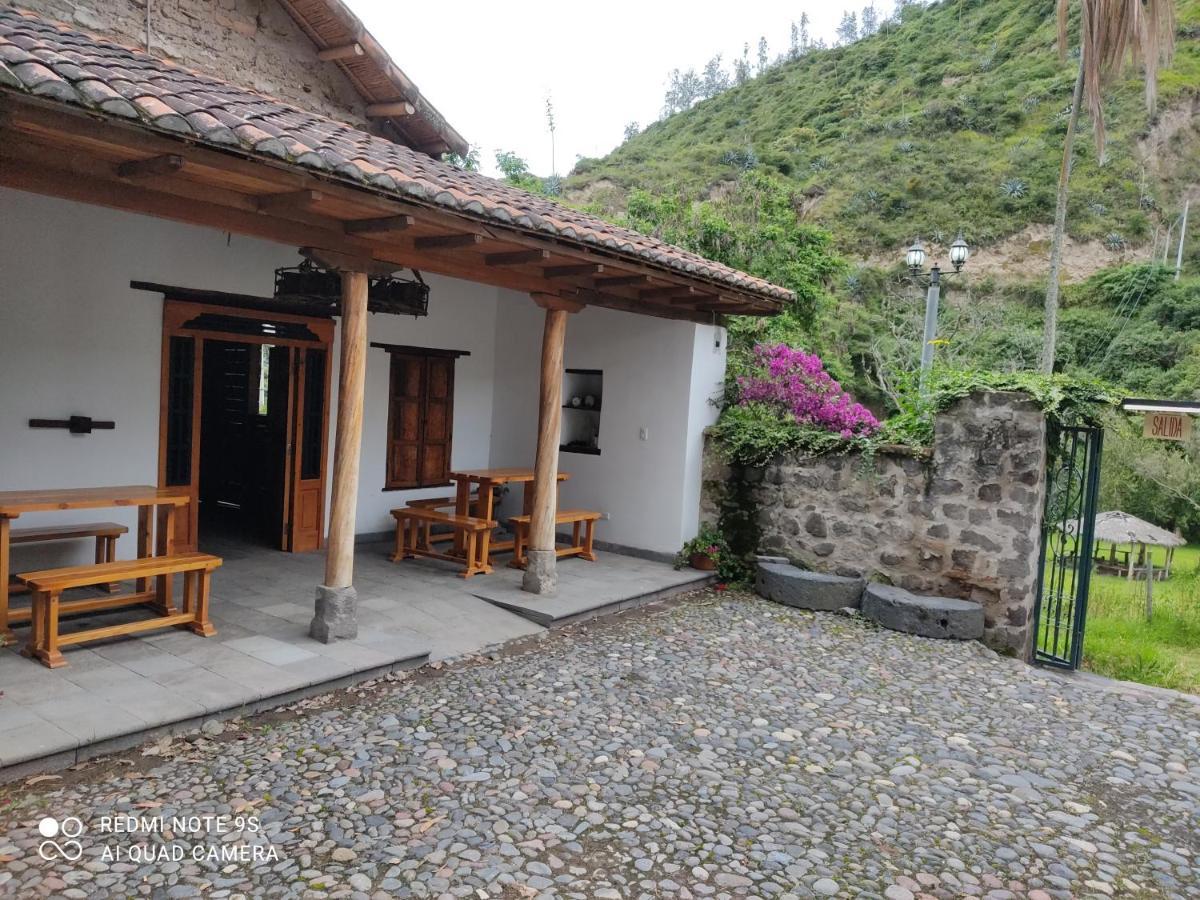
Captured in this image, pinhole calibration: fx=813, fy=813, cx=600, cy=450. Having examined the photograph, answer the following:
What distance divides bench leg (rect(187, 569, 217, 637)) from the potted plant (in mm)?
4342

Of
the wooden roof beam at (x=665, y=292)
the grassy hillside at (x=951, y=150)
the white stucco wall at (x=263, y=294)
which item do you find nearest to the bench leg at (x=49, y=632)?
the white stucco wall at (x=263, y=294)

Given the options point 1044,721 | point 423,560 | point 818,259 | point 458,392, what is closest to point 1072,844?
point 1044,721

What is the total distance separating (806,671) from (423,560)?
12.3ft

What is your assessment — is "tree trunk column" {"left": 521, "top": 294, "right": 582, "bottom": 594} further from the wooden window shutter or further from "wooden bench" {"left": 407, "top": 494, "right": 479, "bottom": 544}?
the wooden window shutter

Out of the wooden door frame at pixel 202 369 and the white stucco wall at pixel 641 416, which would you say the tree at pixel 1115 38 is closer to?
the white stucco wall at pixel 641 416

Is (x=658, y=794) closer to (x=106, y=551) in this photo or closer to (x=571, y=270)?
(x=571, y=270)

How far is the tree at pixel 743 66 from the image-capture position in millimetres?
55516

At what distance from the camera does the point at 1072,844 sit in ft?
10.8

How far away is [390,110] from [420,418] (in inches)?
119

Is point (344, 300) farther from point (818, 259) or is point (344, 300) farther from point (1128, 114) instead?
point (1128, 114)

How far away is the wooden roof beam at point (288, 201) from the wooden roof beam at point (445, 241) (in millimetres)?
969

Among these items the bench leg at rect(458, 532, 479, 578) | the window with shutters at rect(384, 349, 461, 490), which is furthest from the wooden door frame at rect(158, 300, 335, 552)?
the bench leg at rect(458, 532, 479, 578)

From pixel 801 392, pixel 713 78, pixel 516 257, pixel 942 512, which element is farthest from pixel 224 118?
pixel 713 78

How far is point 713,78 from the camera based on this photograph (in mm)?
61156
